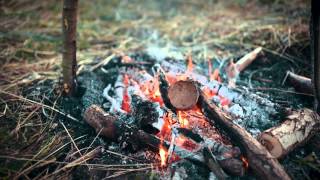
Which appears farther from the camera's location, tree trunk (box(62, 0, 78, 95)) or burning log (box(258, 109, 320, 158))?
tree trunk (box(62, 0, 78, 95))

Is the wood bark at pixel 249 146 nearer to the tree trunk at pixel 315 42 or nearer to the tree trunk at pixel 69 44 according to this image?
the tree trunk at pixel 315 42

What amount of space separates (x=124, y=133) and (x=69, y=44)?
3.11ft

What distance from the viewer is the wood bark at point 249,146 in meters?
2.43

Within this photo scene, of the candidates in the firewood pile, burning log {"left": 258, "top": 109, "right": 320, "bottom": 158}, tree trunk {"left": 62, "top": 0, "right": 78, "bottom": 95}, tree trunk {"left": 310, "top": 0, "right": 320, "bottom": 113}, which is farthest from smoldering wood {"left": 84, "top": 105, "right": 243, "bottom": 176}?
tree trunk {"left": 310, "top": 0, "right": 320, "bottom": 113}

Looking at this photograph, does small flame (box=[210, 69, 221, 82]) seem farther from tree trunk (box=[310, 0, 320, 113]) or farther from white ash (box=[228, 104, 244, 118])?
tree trunk (box=[310, 0, 320, 113])

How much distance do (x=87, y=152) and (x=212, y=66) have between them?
6.12 ft

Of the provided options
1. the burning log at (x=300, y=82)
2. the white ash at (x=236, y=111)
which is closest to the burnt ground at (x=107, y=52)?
the burning log at (x=300, y=82)

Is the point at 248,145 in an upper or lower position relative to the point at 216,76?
lower

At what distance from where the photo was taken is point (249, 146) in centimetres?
253

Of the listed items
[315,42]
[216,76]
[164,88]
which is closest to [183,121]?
[164,88]

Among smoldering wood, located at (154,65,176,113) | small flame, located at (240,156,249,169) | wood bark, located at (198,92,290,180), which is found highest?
smoldering wood, located at (154,65,176,113)

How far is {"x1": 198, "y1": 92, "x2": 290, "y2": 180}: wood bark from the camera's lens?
7.97ft

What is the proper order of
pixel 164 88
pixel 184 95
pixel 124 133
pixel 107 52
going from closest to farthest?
1. pixel 124 133
2. pixel 184 95
3. pixel 164 88
4. pixel 107 52

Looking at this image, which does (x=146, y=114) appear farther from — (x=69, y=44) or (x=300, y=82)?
(x=300, y=82)
